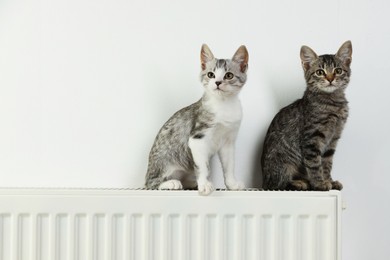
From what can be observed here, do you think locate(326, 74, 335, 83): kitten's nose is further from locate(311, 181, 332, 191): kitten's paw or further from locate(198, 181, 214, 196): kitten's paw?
locate(198, 181, 214, 196): kitten's paw

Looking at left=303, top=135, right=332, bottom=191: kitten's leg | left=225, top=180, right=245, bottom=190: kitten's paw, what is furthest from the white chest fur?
left=303, top=135, right=332, bottom=191: kitten's leg

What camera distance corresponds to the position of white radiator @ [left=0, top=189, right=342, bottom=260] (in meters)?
1.28

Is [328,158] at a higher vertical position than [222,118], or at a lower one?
lower

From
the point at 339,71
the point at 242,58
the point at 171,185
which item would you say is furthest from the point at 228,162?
the point at 339,71

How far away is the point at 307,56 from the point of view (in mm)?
1442

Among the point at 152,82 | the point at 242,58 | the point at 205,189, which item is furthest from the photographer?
the point at 152,82

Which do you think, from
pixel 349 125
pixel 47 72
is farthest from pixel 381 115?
pixel 47 72

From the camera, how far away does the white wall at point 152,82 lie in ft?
5.07

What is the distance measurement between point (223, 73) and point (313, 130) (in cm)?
31

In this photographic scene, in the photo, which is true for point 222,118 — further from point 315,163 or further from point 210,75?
point 315,163

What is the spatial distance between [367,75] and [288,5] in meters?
0.34

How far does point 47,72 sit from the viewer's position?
156 cm

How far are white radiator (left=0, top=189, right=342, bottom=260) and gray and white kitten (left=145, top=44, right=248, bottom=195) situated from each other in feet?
0.29

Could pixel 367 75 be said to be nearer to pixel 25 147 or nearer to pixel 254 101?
pixel 254 101
